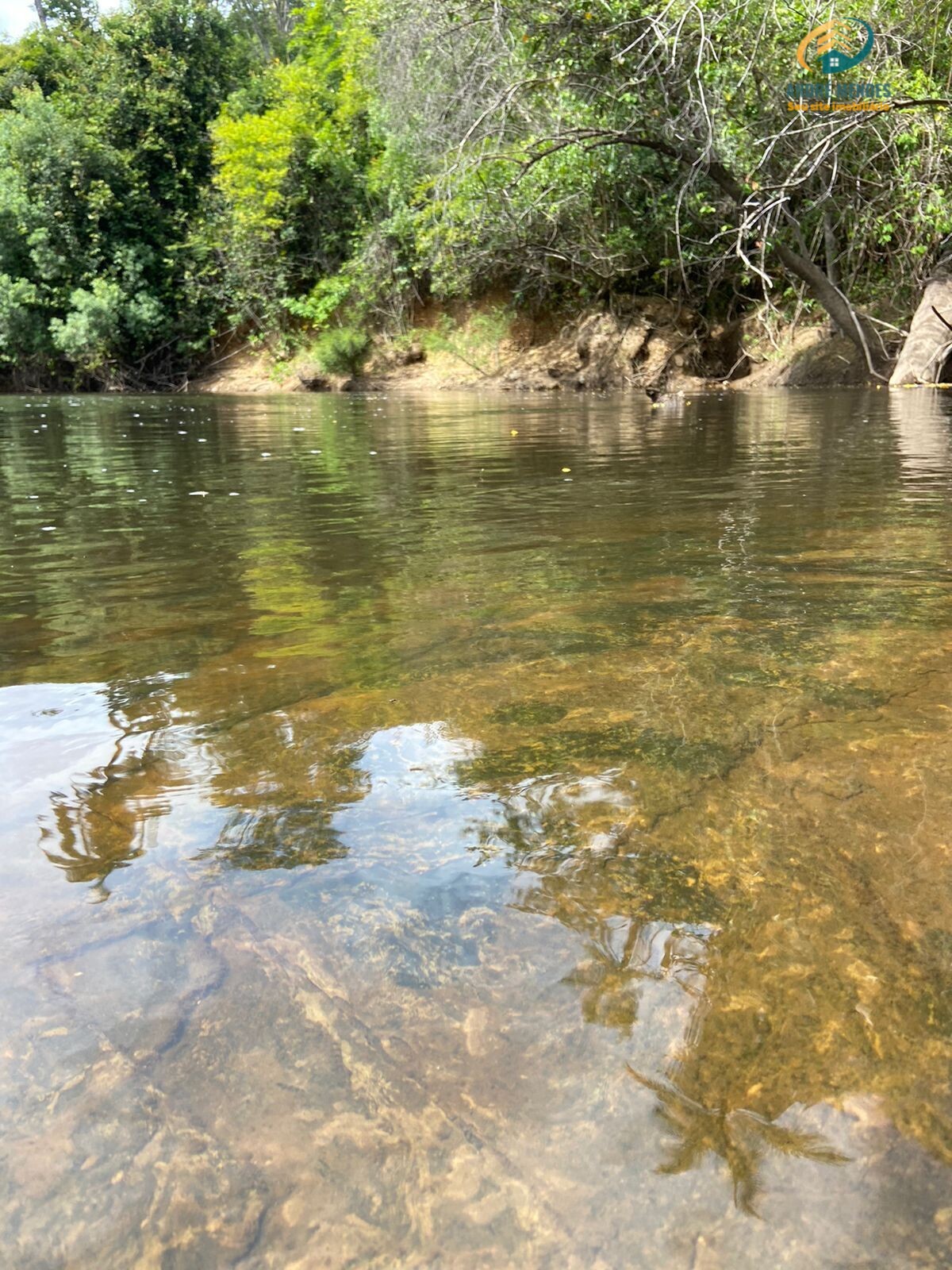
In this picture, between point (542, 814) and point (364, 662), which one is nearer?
point (542, 814)

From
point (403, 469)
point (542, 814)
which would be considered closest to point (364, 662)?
point (542, 814)

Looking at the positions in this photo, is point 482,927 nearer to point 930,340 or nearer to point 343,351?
point 930,340

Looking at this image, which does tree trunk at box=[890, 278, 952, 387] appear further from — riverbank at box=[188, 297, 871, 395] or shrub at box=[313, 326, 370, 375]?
shrub at box=[313, 326, 370, 375]

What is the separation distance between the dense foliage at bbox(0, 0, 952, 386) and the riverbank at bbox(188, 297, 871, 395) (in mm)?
697

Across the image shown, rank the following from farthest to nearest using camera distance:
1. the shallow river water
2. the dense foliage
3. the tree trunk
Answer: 1. the tree trunk
2. the dense foliage
3. the shallow river water

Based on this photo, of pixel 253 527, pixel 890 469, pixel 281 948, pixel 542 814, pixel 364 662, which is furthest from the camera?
pixel 890 469

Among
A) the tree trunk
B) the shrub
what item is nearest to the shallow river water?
the tree trunk

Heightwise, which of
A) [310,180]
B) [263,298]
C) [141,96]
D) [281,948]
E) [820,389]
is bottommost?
[281,948]

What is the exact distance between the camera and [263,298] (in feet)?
86.8

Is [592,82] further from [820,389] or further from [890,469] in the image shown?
[890,469]

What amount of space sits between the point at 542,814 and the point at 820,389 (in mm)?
16598

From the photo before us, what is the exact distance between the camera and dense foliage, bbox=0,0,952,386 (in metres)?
12.0

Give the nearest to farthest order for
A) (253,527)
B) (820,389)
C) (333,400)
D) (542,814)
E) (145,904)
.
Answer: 1. (145,904)
2. (542,814)
3. (253,527)
4. (820,389)
5. (333,400)

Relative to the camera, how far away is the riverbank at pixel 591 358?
708 inches
